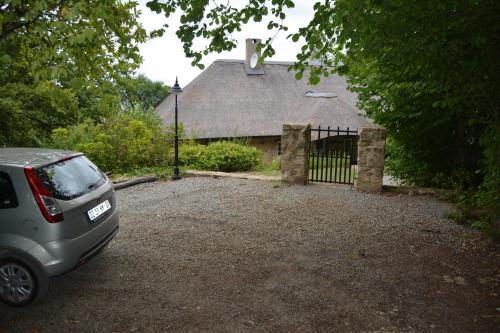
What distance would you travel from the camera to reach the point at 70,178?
4387mm

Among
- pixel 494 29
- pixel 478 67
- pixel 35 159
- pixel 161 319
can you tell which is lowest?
pixel 161 319

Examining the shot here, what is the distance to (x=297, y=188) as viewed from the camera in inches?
373

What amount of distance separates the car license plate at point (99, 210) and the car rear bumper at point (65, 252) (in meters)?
0.15

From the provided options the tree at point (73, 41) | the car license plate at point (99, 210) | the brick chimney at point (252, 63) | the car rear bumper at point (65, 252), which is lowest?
the car rear bumper at point (65, 252)

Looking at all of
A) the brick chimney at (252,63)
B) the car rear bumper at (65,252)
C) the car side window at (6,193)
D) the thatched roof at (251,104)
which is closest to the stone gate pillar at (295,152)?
the car rear bumper at (65,252)

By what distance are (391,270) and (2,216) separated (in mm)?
4612

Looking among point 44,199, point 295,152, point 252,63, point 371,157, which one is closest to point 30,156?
point 44,199

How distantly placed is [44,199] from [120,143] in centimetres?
796

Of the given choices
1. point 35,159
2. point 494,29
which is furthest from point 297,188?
point 35,159

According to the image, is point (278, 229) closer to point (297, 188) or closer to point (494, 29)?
point (297, 188)

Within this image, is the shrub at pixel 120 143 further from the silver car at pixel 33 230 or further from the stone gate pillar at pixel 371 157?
the silver car at pixel 33 230

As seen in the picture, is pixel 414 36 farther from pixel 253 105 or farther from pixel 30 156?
pixel 253 105

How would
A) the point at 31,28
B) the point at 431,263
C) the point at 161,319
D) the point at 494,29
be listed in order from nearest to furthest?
the point at 161,319 < the point at 494,29 < the point at 431,263 < the point at 31,28

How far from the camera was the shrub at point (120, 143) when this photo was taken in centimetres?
1130
